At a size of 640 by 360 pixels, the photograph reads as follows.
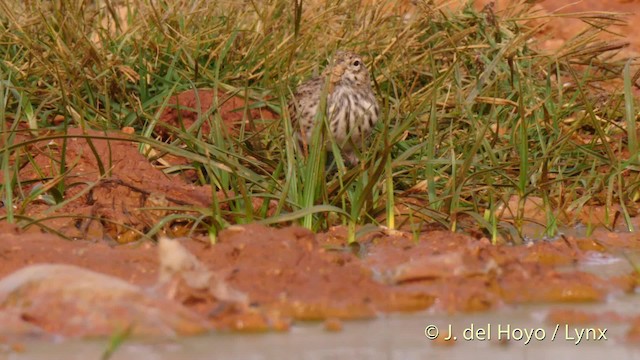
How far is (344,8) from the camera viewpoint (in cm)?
816

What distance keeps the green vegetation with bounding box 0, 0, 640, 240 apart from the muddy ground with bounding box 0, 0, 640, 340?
0.54 feet

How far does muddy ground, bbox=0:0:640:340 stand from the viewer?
392 centimetres

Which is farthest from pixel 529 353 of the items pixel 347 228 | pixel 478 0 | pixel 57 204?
pixel 478 0

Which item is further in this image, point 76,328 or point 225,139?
point 225,139

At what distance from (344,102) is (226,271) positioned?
2766mm

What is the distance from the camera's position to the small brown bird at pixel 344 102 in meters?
6.91

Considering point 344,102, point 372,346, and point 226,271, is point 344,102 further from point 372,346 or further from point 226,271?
point 372,346

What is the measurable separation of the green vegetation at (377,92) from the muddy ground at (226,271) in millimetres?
163

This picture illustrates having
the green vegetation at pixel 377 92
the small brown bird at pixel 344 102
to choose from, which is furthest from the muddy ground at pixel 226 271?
the small brown bird at pixel 344 102

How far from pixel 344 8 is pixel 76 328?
15.3 ft

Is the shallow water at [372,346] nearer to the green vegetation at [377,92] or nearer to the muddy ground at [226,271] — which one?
the muddy ground at [226,271]

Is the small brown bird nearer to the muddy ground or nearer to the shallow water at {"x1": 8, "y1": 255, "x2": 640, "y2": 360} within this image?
the muddy ground

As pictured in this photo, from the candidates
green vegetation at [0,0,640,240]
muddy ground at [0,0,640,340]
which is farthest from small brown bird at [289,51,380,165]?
muddy ground at [0,0,640,340]

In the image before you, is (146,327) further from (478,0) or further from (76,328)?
(478,0)
